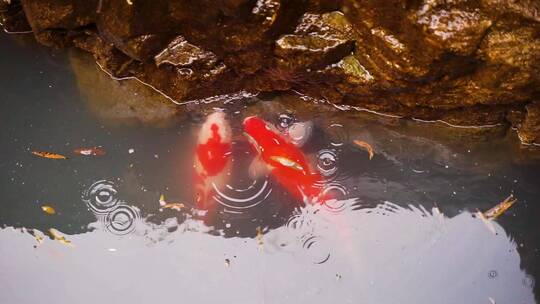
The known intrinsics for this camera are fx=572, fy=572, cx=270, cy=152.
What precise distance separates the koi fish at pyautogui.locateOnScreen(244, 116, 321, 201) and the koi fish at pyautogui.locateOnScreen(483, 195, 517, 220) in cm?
111

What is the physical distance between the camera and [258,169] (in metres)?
3.82

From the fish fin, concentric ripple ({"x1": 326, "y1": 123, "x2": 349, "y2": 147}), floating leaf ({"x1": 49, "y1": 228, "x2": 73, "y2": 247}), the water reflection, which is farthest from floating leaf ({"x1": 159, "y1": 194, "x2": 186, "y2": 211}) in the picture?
concentric ripple ({"x1": 326, "y1": 123, "x2": 349, "y2": 147})

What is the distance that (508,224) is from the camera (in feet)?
12.0

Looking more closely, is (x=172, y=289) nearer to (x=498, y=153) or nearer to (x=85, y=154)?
(x=85, y=154)

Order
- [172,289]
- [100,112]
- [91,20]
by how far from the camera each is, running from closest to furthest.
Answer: [172,289]
[91,20]
[100,112]

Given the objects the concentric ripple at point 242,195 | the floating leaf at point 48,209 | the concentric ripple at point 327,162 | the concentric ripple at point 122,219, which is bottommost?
the floating leaf at point 48,209

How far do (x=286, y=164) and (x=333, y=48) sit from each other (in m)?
0.82

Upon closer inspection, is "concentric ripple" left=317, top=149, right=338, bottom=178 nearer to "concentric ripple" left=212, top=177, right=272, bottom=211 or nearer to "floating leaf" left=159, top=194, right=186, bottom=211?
"concentric ripple" left=212, top=177, right=272, bottom=211

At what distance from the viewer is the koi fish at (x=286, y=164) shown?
3.76 metres

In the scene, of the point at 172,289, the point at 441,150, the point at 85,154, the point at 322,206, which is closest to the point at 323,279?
the point at 322,206

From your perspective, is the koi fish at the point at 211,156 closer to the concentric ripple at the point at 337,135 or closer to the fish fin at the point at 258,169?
the fish fin at the point at 258,169

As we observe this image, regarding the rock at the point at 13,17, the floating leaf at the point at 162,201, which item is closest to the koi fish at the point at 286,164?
the floating leaf at the point at 162,201

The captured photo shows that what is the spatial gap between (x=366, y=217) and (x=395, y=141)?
60cm

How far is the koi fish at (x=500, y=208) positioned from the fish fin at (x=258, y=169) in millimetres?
1451
